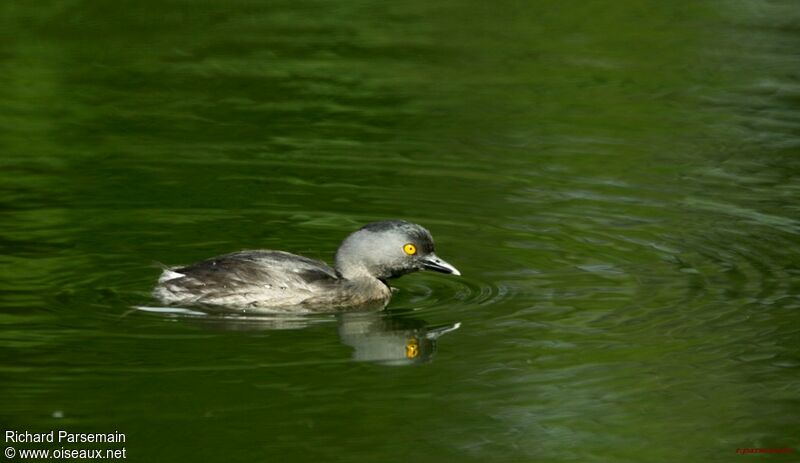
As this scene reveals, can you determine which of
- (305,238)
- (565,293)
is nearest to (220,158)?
(305,238)

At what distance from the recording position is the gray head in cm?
1097

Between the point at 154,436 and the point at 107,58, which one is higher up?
the point at 107,58

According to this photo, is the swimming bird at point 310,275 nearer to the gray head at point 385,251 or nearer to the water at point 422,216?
the gray head at point 385,251

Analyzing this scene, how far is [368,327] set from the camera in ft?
34.3

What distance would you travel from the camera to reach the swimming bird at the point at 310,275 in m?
10.6

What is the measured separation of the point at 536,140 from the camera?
15.5m

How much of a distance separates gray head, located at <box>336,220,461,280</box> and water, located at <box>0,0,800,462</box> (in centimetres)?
29

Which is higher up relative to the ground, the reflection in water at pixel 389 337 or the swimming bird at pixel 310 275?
the swimming bird at pixel 310 275

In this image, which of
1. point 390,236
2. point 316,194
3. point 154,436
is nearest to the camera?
point 154,436

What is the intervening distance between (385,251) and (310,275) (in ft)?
1.88

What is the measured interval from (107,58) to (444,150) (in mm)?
5043

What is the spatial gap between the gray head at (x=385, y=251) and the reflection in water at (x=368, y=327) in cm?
38

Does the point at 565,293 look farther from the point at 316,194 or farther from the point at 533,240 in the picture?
the point at 316,194

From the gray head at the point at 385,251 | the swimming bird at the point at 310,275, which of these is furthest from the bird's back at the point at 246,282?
the gray head at the point at 385,251
